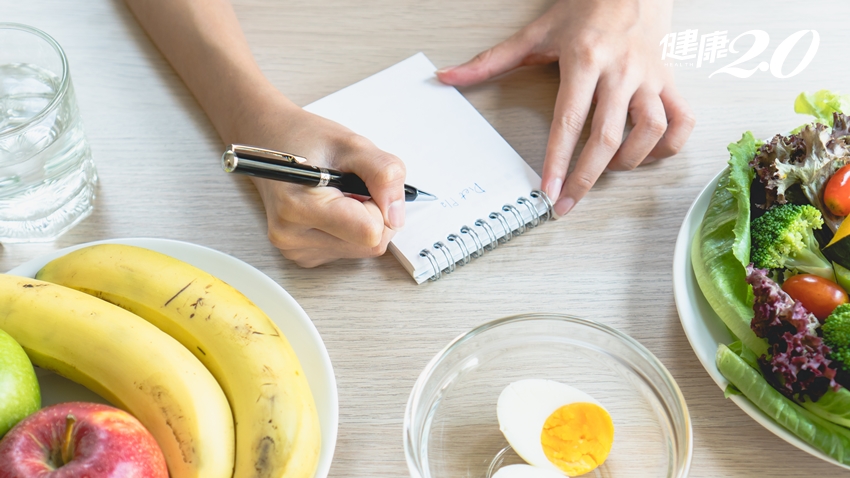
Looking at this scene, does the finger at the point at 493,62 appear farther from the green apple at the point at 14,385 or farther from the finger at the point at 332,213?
the green apple at the point at 14,385

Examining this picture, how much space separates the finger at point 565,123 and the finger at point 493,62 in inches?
3.2

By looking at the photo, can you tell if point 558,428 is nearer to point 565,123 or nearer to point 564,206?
point 564,206

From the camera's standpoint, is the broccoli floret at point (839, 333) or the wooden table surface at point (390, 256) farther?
the wooden table surface at point (390, 256)

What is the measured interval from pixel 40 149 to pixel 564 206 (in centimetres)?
69

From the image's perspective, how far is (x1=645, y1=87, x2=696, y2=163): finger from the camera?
99 cm

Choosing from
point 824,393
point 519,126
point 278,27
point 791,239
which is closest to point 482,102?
point 519,126

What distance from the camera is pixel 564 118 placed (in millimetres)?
993

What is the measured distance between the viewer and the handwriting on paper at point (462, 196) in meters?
0.94

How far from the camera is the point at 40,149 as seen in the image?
84 cm

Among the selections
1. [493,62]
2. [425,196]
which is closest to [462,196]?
[425,196]

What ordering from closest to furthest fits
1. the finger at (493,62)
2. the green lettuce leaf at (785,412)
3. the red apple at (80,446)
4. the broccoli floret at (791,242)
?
the red apple at (80,446) < the green lettuce leaf at (785,412) < the broccoli floret at (791,242) < the finger at (493,62)

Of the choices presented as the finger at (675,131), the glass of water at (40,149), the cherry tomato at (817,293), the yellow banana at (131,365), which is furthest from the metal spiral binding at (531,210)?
the glass of water at (40,149)

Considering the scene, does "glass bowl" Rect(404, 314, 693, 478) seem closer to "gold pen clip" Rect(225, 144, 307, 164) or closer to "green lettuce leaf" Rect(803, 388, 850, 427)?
"green lettuce leaf" Rect(803, 388, 850, 427)

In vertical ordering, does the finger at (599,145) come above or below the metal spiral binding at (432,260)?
above
